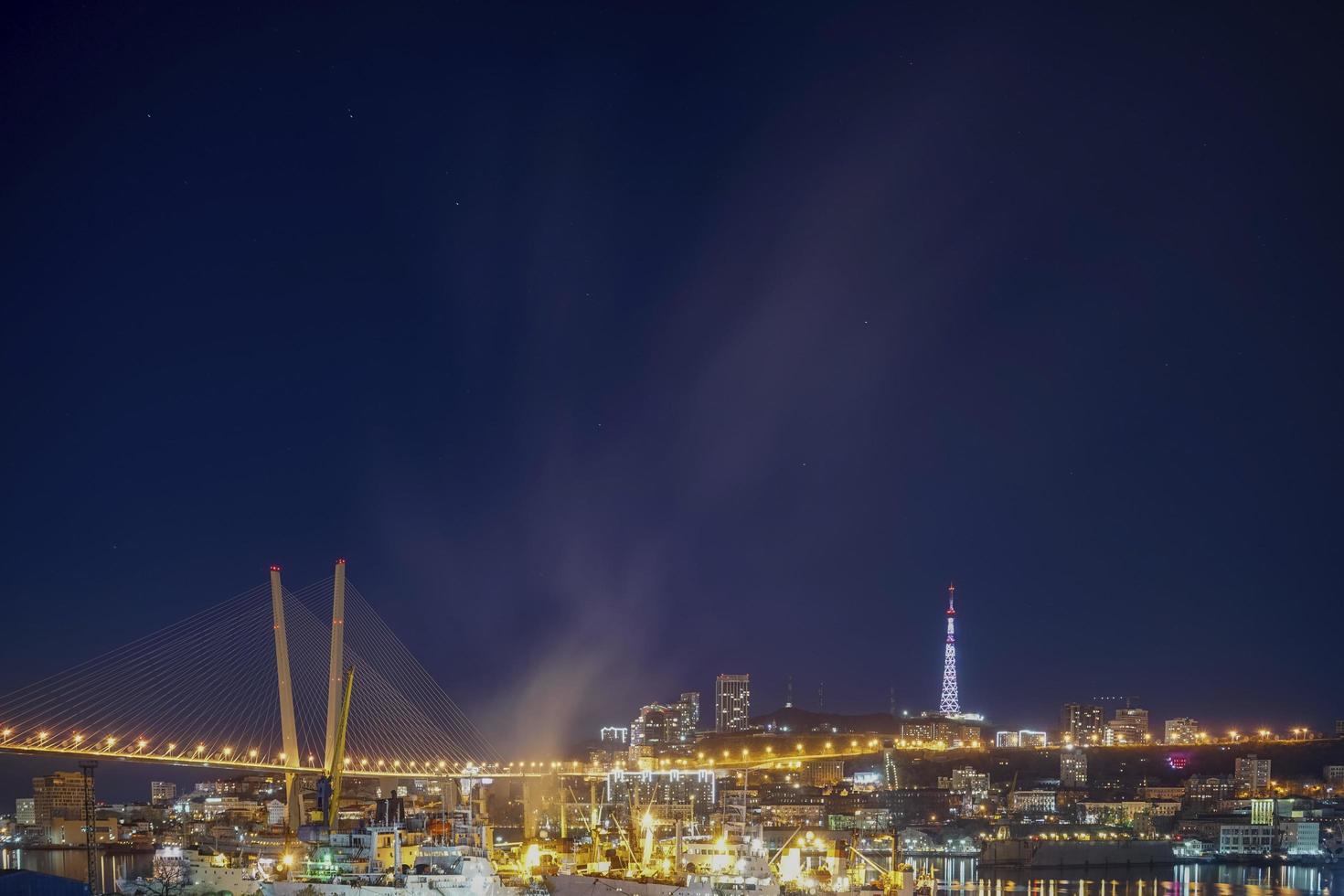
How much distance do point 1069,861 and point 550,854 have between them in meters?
23.6

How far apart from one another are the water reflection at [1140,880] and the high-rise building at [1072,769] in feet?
88.9

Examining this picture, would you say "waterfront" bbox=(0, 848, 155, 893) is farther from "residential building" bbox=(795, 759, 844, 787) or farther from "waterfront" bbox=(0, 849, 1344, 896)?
"residential building" bbox=(795, 759, 844, 787)

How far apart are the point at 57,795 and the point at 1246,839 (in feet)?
149

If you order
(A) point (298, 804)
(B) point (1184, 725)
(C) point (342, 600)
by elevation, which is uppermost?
(C) point (342, 600)

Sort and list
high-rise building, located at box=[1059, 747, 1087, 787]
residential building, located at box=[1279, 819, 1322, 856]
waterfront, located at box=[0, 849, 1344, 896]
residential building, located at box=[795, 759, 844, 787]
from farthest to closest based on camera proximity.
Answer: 1. high-rise building, located at box=[1059, 747, 1087, 787]
2. residential building, located at box=[795, 759, 844, 787]
3. residential building, located at box=[1279, 819, 1322, 856]
4. waterfront, located at box=[0, 849, 1344, 896]

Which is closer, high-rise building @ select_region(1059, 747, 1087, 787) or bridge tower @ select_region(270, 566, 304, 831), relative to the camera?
bridge tower @ select_region(270, 566, 304, 831)

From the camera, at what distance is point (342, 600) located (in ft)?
109

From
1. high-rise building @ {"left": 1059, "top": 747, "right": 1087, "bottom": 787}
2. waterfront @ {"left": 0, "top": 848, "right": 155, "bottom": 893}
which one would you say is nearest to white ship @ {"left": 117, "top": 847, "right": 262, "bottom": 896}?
waterfront @ {"left": 0, "top": 848, "right": 155, "bottom": 893}

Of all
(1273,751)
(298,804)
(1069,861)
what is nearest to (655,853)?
(298,804)

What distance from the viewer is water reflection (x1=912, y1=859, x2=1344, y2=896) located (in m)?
34.0

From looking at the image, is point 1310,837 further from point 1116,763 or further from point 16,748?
point 16,748

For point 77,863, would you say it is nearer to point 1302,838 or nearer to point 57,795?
point 57,795

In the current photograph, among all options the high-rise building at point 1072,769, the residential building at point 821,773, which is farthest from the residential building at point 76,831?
the high-rise building at point 1072,769

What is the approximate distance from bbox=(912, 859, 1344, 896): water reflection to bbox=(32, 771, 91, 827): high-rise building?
109 ft
